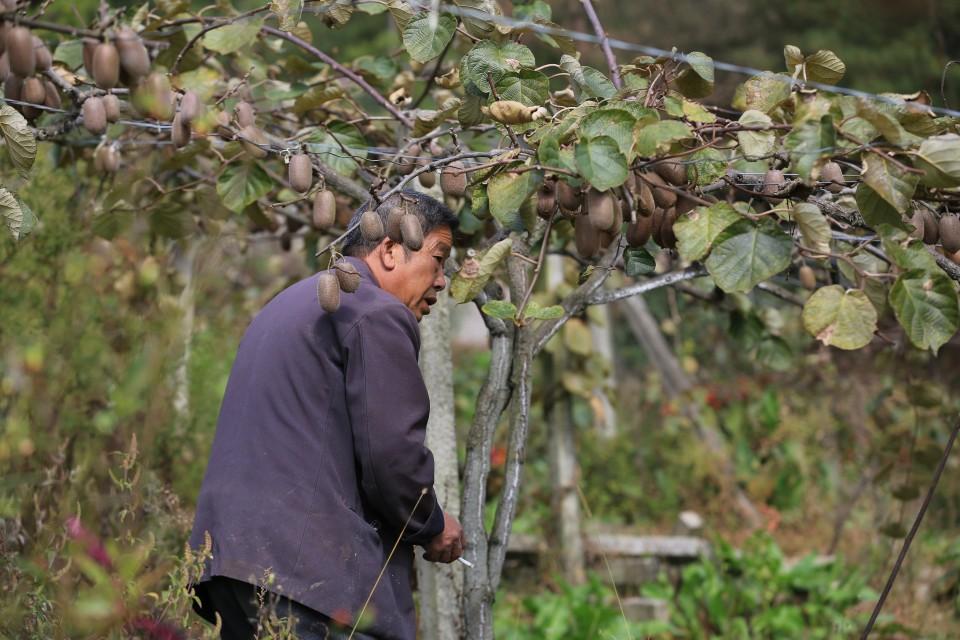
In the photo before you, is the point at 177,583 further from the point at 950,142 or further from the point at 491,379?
the point at 950,142

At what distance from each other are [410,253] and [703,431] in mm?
4116

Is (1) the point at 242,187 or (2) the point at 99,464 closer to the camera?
(1) the point at 242,187

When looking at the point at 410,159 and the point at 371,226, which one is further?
the point at 410,159

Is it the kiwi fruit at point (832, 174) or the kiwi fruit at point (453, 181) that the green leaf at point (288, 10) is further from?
the kiwi fruit at point (832, 174)

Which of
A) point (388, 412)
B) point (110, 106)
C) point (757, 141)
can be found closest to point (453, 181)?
point (388, 412)

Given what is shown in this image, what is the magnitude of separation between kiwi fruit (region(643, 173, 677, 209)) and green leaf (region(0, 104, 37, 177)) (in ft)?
4.36

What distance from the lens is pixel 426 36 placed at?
2.63m

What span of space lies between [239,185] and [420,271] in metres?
0.73

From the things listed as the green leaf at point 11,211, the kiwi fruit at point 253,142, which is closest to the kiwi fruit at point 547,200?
the kiwi fruit at point 253,142

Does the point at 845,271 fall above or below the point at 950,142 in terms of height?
below

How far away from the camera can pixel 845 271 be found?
2707 millimetres

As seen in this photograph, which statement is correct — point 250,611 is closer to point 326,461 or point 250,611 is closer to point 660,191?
point 326,461

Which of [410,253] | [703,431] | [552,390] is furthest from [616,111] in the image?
[703,431]

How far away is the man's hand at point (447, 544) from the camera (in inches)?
100.0
